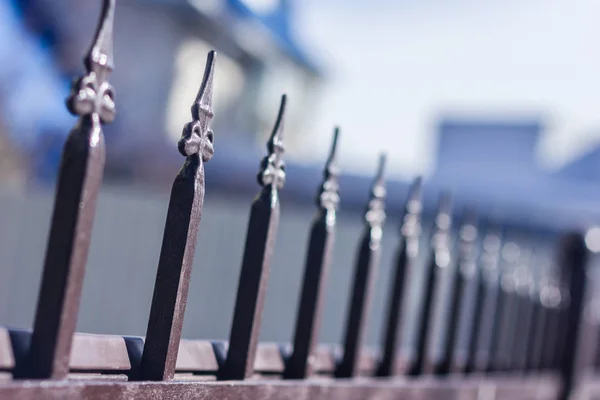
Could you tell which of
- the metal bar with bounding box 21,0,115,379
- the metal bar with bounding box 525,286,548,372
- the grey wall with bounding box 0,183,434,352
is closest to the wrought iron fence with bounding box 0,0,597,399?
the metal bar with bounding box 21,0,115,379

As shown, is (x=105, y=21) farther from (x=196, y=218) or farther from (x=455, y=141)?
(x=455, y=141)

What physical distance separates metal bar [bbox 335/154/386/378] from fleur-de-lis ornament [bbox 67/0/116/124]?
825 mm

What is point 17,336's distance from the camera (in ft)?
3.10

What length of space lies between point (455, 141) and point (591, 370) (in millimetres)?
16610

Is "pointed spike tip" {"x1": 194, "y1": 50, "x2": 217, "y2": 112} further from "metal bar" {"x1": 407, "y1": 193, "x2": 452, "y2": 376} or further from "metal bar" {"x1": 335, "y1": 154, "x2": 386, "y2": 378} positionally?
"metal bar" {"x1": 407, "y1": 193, "x2": 452, "y2": 376}

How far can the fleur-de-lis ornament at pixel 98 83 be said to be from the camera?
968 mm

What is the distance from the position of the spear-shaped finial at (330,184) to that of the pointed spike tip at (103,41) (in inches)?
24.7

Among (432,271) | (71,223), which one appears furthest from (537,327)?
(71,223)

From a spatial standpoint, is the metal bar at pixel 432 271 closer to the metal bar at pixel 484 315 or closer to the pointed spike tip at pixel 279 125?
the metal bar at pixel 484 315

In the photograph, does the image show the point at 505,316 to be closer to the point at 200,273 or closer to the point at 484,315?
the point at 484,315

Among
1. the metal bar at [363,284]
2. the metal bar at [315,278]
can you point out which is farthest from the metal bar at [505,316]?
the metal bar at [315,278]

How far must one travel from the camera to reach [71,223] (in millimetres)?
955

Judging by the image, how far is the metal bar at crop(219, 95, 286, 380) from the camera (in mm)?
1336

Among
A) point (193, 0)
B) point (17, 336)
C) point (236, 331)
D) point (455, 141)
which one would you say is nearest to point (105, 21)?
point (17, 336)
